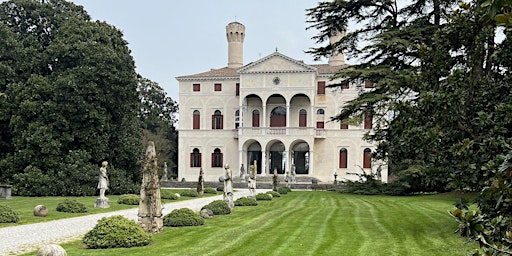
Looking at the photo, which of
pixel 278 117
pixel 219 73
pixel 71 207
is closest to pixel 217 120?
pixel 219 73

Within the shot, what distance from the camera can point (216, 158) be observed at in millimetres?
52406

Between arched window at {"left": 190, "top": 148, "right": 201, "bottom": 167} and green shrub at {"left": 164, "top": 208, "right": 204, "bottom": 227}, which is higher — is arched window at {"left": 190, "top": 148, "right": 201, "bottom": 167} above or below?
above

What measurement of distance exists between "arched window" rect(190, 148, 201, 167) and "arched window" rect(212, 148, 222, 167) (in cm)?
154

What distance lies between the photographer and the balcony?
49.2m

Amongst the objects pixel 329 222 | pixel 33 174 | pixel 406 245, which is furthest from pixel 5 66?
pixel 406 245

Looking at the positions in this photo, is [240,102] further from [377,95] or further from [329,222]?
[329,222]

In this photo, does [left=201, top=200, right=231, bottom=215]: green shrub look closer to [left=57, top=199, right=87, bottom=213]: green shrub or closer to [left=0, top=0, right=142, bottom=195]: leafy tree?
[left=57, top=199, right=87, bottom=213]: green shrub

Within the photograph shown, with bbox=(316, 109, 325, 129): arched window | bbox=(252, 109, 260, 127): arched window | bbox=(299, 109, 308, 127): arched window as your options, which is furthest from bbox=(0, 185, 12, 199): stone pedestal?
bbox=(316, 109, 325, 129): arched window

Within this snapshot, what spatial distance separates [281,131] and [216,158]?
758 centimetres

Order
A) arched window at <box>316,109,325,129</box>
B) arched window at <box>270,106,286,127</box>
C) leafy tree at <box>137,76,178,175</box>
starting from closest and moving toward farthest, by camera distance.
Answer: arched window at <box>316,109,325,129</box> → arched window at <box>270,106,286,127</box> → leafy tree at <box>137,76,178,175</box>

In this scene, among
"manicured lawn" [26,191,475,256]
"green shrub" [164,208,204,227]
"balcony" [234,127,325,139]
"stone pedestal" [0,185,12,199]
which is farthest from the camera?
"balcony" [234,127,325,139]

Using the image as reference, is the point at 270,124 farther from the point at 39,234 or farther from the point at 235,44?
the point at 39,234

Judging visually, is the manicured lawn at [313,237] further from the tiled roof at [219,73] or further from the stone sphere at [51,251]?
the tiled roof at [219,73]

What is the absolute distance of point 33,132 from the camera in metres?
28.0
